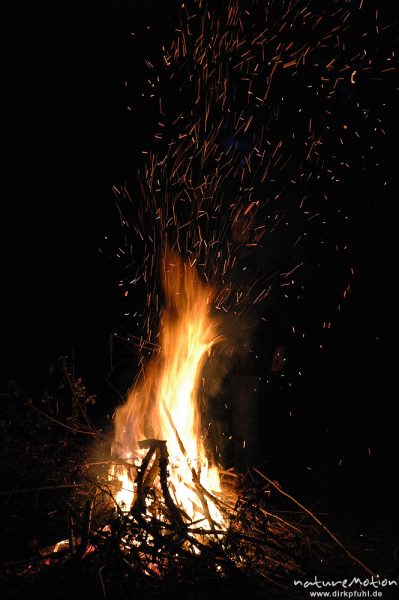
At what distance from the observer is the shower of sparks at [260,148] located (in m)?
5.19

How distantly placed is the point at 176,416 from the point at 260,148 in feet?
12.7

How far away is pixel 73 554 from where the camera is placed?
107 inches

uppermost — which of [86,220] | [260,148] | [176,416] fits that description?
[260,148]

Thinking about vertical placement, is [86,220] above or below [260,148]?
below

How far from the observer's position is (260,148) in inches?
259

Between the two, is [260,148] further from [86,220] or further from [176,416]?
[176,416]

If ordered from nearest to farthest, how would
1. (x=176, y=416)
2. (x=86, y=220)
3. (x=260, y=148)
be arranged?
1. (x=176, y=416)
2. (x=260, y=148)
3. (x=86, y=220)

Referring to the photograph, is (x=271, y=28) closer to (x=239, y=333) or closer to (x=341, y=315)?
(x=239, y=333)

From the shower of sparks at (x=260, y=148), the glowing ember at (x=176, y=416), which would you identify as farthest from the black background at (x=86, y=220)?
the glowing ember at (x=176, y=416)

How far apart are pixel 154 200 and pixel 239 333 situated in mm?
1745

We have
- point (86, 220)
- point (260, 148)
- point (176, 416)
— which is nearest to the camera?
point (176, 416)

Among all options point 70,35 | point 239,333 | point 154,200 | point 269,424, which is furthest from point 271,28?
point 269,424

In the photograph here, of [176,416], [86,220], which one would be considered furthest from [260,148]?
[176,416]

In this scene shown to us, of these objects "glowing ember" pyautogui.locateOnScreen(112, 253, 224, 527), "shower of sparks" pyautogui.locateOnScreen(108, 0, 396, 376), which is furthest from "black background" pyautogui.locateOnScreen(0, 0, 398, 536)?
"glowing ember" pyautogui.locateOnScreen(112, 253, 224, 527)
